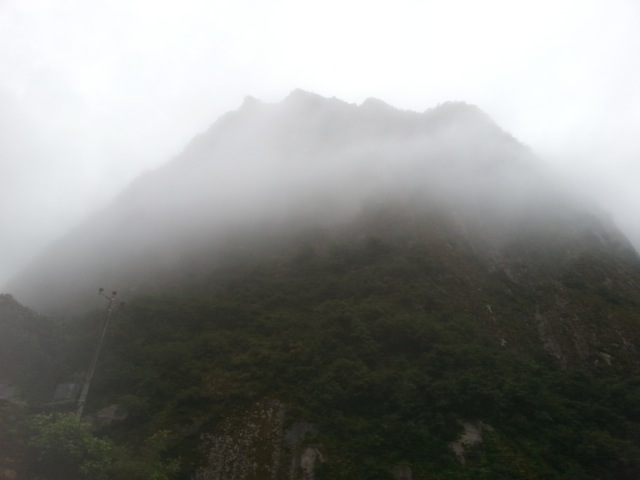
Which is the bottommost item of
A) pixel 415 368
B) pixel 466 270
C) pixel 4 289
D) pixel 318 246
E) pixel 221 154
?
pixel 415 368

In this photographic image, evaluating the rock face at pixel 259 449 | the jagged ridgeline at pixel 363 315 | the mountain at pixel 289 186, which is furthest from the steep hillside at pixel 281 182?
the rock face at pixel 259 449

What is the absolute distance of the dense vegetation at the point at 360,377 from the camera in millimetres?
21344

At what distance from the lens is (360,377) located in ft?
84.5

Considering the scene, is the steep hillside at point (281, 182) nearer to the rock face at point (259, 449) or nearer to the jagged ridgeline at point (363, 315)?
the jagged ridgeline at point (363, 315)

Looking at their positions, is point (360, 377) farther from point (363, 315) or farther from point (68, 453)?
point (68, 453)

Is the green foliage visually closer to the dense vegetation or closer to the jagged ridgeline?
the dense vegetation

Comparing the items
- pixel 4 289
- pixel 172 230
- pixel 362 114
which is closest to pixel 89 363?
pixel 172 230

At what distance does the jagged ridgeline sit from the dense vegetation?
11 centimetres

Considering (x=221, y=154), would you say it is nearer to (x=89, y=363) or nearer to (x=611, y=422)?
(x=89, y=363)

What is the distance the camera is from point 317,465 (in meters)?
21.5

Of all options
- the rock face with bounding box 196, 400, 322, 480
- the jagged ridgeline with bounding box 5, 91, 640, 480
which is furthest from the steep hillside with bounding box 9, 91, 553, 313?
the rock face with bounding box 196, 400, 322, 480

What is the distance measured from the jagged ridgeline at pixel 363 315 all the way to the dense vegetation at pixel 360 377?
4.4 inches

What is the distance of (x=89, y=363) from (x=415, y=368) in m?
18.0

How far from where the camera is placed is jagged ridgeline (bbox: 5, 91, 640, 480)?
22625mm
